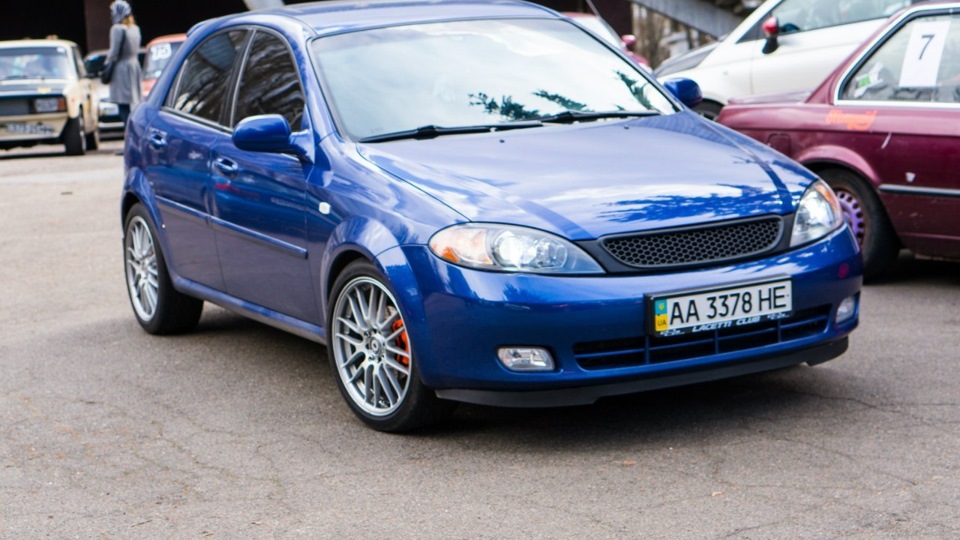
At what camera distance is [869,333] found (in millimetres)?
6938

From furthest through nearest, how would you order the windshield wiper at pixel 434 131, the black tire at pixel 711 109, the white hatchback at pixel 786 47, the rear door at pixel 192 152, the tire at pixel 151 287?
the black tire at pixel 711 109 → the white hatchback at pixel 786 47 → the tire at pixel 151 287 → the rear door at pixel 192 152 → the windshield wiper at pixel 434 131

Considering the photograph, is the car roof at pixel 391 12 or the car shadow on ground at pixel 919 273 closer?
the car roof at pixel 391 12

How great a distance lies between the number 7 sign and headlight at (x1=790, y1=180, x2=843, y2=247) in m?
2.49

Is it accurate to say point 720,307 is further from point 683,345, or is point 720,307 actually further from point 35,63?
point 35,63

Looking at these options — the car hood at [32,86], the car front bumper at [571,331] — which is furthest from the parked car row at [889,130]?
the car hood at [32,86]

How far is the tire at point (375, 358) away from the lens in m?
5.38

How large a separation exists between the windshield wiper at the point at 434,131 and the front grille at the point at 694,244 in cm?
107

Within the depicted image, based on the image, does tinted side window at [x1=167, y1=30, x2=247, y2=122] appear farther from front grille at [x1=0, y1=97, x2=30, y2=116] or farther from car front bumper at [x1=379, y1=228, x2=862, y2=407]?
front grille at [x1=0, y1=97, x2=30, y2=116]

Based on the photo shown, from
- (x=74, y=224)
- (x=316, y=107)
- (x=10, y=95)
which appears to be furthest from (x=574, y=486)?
(x=10, y=95)

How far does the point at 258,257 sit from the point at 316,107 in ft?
2.32

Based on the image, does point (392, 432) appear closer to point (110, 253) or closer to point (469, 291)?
point (469, 291)

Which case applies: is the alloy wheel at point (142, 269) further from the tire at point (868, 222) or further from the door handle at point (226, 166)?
the tire at point (868, 222)

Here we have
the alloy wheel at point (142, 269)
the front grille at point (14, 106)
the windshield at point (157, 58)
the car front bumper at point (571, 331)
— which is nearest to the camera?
the car front bumper at point (571, 331)

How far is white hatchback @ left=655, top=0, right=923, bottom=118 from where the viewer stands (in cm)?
1203
